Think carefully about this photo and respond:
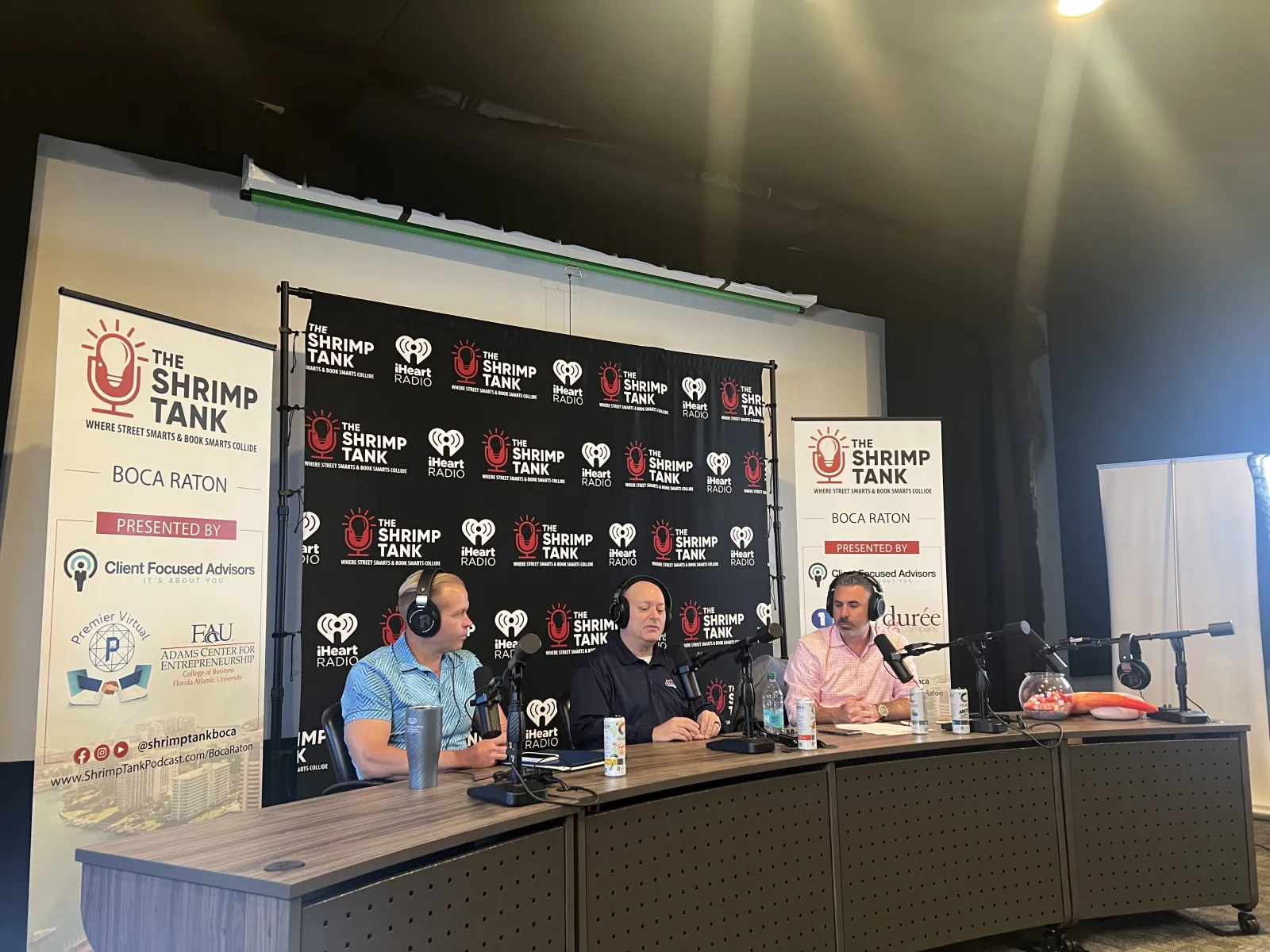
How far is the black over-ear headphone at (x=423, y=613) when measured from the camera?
8.95 ft

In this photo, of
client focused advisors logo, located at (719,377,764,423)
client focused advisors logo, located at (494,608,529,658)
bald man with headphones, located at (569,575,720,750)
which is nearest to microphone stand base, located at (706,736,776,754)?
bald man with headphones, located at (569,575,720,750)

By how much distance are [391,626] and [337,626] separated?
0.24m

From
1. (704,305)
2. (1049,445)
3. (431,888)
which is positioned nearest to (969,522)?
(1049,445)

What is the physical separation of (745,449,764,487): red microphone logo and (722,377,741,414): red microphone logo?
284mm

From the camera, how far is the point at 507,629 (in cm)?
450

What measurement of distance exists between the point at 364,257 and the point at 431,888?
356 cm

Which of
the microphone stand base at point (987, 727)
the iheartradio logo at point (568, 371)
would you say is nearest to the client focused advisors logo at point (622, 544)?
the iheartradio logo at point (568, 371)

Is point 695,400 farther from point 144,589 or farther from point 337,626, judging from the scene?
point 144,589

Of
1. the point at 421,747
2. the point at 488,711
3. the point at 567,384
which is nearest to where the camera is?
the point at 488,711

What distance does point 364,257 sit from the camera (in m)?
4.68

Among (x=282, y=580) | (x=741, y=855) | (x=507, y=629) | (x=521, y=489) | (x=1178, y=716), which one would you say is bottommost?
(x=741, y=855)

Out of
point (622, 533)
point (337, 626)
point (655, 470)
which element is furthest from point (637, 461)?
point (337, 626)

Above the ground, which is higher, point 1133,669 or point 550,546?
point 550,546

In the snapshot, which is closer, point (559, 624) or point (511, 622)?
point (511, 622)
